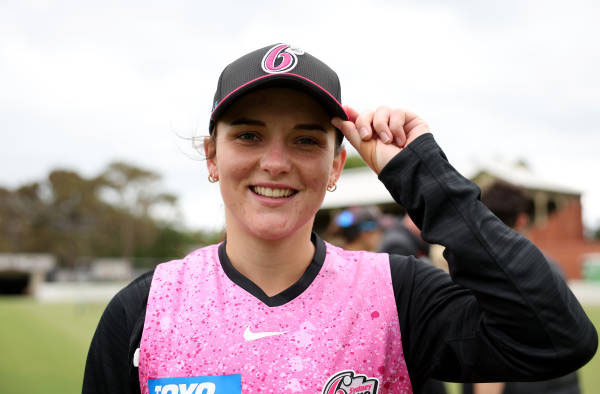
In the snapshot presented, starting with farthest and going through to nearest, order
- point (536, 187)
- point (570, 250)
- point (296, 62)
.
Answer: point (570, 250) → point (536, 187) → point (296, 62)

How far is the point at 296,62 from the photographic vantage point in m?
1.75

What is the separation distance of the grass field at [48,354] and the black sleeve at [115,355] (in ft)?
20.7

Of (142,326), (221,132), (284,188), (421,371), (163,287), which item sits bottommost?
(421,371)

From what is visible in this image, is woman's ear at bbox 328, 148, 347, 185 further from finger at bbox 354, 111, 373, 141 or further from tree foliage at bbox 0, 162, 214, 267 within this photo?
tree foliage at bbox 0, 162, 214, 267

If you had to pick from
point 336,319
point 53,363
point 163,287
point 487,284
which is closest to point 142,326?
point 163,287

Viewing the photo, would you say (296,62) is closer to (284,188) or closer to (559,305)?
(284,188)

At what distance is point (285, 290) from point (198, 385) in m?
0.38

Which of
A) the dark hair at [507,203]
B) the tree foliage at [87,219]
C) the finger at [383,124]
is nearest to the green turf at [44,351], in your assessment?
the dark hair at [507,203]

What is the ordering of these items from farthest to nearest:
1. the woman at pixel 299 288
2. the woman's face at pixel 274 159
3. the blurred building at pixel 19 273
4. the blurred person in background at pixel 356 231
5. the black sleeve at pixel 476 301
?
the blurred building at pixel 19 273, the blurred person in background at pixel 356 231, the woman's face at pixel 274 159, the woman at pixel 299 288, the black sleeve at pixel 476 301

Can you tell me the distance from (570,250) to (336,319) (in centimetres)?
3043

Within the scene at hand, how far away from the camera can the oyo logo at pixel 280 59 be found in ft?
5.64

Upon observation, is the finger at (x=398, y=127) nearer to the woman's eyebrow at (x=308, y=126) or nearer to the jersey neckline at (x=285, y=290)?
the woman's eyebrow at (x=308, y=126)

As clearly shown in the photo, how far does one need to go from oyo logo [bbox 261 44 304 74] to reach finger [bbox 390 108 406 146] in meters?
0.34

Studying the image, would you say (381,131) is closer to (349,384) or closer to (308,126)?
(308,126)
